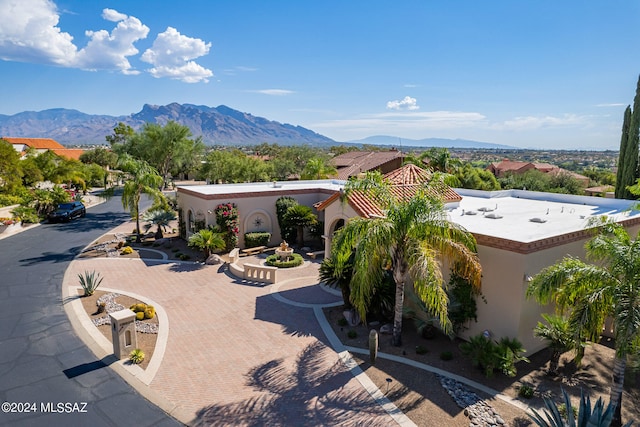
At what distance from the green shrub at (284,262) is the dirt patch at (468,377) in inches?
341

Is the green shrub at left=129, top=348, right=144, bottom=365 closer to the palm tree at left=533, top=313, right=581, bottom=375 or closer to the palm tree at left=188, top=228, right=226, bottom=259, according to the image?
the palm tree at left=188, top=228, right=226, bottom=259

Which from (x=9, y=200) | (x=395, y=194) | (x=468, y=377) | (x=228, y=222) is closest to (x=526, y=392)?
(x=468, y=377)

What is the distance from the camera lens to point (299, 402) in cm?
964

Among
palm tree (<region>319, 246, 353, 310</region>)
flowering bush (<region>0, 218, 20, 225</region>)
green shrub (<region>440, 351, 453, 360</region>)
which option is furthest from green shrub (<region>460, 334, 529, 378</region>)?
flowering bush (<region>0, 218, 20, 225</region>)

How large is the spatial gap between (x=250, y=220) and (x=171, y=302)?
34.1ft

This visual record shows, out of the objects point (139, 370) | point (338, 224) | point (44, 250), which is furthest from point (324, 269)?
point (44, 250)

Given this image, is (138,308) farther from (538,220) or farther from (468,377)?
(538,220)

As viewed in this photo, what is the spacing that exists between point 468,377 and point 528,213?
10.7 metres

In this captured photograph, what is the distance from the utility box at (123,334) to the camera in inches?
443

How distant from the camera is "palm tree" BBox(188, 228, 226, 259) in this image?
2183cm

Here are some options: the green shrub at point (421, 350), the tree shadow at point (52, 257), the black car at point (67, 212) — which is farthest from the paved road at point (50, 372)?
the black car at point (67, 212)

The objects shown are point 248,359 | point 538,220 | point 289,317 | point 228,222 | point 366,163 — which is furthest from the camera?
point 366,163

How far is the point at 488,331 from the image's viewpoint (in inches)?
480

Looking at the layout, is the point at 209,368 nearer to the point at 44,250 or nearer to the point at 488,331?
the point at 488,331
